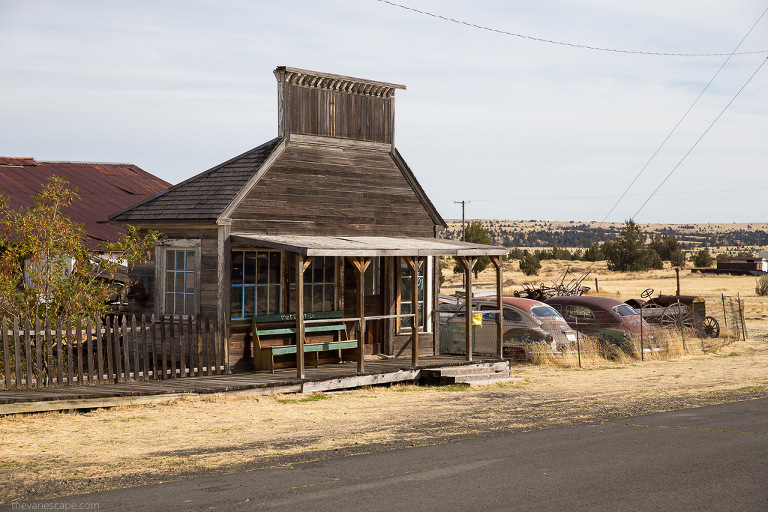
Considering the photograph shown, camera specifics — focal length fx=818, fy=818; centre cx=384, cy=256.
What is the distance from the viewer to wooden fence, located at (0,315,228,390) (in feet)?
40.6

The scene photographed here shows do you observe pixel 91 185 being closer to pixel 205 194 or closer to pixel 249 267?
pixel 205 194

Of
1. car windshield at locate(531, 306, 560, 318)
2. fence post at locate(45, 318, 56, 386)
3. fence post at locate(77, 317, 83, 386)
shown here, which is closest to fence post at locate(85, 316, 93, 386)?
fence post at locate(77, 317, 83, 386)

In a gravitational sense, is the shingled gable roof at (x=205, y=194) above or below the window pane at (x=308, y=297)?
above

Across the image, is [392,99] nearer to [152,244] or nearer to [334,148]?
[334,148]

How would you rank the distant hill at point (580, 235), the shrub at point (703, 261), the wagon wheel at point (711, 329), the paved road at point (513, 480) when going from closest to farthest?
the paved road at point (513, 480) < the wagon wheel at point (711, 329) < the shrub at point (703, 261) < the distant hill at point (580, 235)

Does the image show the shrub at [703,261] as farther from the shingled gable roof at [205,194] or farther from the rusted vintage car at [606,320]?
the shingled gable roof at [205,194]

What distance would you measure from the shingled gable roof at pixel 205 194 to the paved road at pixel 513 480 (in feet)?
23.3

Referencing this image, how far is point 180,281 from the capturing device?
1524cm

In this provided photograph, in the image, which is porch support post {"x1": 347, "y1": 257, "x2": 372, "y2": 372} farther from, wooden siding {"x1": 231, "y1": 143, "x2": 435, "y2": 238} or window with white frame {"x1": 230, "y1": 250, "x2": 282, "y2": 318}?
wooden siding {"x1": 231, "y1": 143, "x2": 435, "y2": 238}

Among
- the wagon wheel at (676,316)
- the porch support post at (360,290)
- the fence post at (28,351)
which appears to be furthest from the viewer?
the wagon wheel at (676,316)

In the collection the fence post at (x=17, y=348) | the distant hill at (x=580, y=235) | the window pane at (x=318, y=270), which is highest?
the distant hill at (x=580, y=235)

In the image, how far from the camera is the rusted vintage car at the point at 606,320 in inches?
832

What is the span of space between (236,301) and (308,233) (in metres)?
2.09

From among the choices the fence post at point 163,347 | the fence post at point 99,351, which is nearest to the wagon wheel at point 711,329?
the fence post at point 163,347
